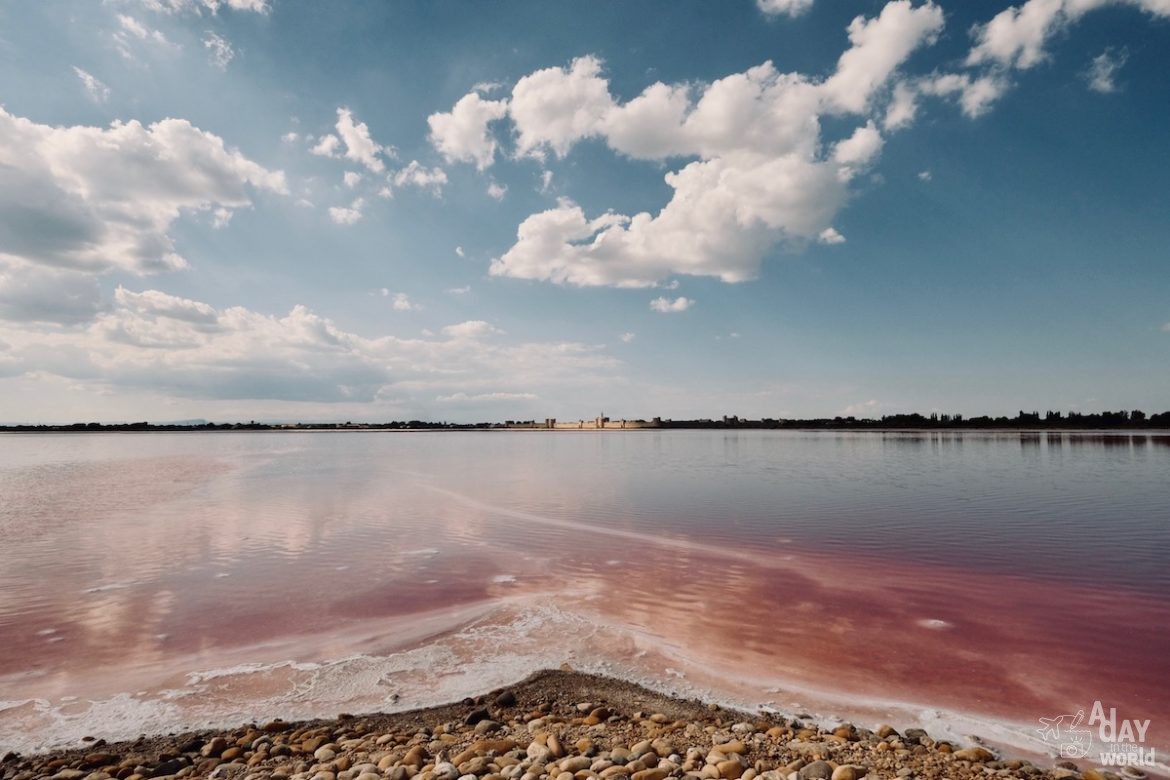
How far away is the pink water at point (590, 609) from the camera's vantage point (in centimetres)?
859

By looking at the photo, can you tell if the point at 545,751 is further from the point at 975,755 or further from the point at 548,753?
the point at 975,755

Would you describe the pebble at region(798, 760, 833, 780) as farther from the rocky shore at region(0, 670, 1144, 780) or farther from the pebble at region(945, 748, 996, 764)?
the pebble at region(945, 748, 996, 764)

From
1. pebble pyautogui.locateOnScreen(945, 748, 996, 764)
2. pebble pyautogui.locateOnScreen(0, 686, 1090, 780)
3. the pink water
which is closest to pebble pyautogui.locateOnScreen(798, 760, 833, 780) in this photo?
pebble pyautogui.locateOnScreen(0, 686, 1090, 780)

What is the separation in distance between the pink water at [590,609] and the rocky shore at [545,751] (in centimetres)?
66

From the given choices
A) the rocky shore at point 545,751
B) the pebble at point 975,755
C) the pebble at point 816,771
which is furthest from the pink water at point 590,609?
the pebble at point 816,771

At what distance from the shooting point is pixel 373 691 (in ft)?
28.8

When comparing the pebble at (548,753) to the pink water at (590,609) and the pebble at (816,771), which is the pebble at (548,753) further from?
the pink water at (590,609)

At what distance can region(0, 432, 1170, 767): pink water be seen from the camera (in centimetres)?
859

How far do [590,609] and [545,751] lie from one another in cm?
617

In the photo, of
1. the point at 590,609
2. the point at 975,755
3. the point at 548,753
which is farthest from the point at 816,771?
the point at 590,609

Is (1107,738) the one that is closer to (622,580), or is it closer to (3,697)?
(622,580)

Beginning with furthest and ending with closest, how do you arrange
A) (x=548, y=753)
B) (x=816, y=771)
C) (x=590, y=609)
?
(x=590, y=609), (x=548, y=753), (x=816, y=771)

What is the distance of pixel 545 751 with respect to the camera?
6.52 metres

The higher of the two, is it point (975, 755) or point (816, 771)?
point (816, 771)
